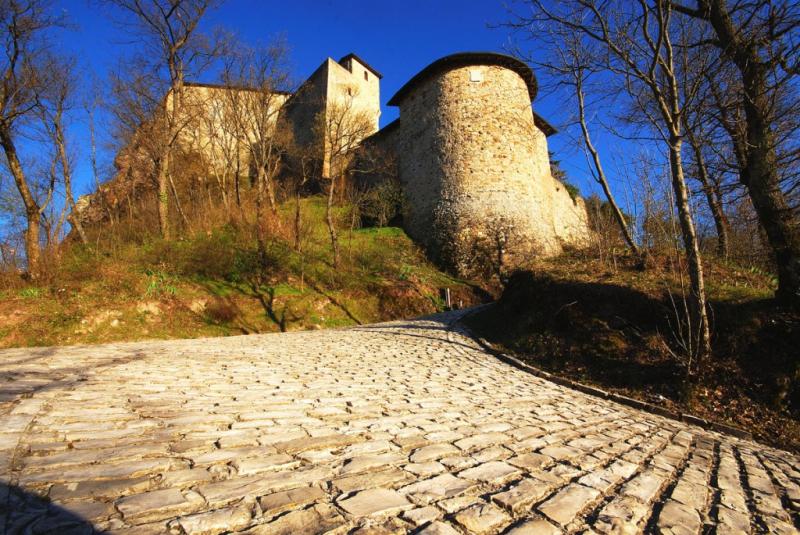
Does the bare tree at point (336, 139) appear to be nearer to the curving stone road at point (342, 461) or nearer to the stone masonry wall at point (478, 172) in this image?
the stone masonry wall at point (478, 172)

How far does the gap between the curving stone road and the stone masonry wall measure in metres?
14.6

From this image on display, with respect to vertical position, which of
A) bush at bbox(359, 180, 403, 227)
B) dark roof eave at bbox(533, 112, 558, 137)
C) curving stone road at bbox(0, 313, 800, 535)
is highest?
dark roof eave at bbox(533, 112, 558, 137)

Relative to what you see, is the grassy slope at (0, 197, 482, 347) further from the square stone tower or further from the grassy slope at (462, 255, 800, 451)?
the square stone tower

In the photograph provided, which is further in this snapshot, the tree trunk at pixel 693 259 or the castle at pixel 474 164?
the castle at pixel 474 164

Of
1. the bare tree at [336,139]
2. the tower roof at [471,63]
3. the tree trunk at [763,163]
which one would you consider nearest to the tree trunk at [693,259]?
the tree trunk at [763,163]

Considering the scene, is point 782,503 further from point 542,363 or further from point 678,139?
point 678,139

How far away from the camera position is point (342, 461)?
233 cm

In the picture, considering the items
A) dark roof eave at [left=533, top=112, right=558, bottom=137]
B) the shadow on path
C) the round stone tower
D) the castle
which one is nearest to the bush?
the castle

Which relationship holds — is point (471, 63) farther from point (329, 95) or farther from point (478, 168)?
point (329, 95)

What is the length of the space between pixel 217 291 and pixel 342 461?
482 inches

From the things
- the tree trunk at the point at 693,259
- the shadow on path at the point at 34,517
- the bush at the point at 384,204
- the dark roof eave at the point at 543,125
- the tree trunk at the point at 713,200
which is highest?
the dark roof eave at the point at 543,125

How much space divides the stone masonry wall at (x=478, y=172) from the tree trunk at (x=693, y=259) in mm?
12569

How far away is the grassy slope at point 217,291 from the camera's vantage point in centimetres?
985

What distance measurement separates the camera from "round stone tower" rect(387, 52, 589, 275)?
62.6 feet
